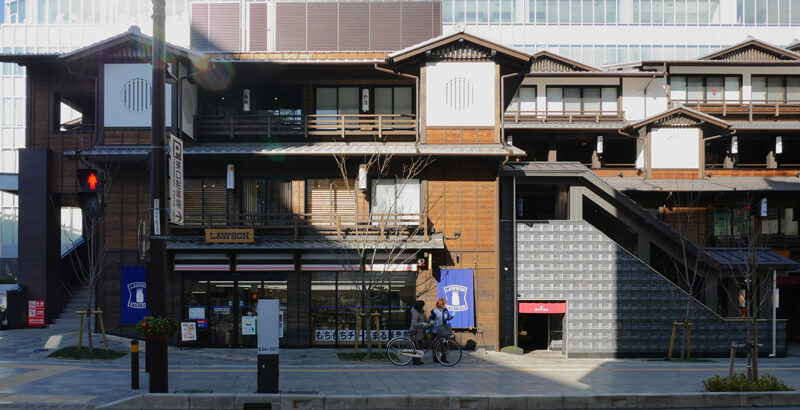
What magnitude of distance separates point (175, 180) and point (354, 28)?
1773cm

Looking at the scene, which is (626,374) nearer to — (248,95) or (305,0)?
(248,95)

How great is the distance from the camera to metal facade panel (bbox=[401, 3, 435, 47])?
27.7 meters

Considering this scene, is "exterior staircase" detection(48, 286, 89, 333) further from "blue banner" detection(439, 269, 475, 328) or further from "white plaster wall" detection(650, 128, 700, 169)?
"white plaster wall" detection(650, 128, 700, 169)

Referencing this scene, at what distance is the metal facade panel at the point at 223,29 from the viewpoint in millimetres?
29750

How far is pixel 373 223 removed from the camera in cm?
2170

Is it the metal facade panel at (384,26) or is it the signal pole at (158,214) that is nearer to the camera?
the signal pole at (158,214)

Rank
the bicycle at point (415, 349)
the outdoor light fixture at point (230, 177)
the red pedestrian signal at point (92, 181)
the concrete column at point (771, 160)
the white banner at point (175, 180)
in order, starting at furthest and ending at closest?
the concrete column at point (771, 160) → the outdoor light fixture at point (230, 177) → the bicycle at point (415, 349) → the white banner at point (175, 180) → the red pedestrian signal at point (92, 181)

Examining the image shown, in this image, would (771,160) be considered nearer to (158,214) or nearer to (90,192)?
(158,214)

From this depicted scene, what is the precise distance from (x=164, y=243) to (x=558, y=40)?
56642 mm

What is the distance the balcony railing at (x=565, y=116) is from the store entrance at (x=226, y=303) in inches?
715

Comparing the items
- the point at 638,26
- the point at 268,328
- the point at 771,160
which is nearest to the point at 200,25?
the point at 268,328

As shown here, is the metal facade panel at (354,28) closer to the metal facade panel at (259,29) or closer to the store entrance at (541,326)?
the metal facade panel at (259,29)

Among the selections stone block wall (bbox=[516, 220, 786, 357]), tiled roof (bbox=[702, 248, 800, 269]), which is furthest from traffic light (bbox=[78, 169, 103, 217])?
tiled roof (bbox=[702, 248, 800, 269])

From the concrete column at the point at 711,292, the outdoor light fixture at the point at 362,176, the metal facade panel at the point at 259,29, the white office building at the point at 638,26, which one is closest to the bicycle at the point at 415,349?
the outdoor light fixture at the point at 362,176
